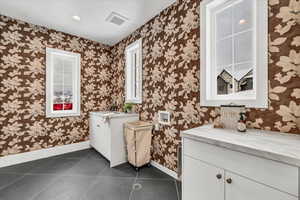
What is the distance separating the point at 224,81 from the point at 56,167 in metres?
3.04

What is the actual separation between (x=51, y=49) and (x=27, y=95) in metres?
1.07

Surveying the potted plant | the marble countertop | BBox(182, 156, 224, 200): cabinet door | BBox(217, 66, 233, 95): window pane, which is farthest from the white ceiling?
BBox(182, 156, 224, 200): cabinet door

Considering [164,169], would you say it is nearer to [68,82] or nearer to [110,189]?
[110,189]

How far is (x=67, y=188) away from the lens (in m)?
1.77

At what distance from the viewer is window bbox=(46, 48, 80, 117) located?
9.27 ft

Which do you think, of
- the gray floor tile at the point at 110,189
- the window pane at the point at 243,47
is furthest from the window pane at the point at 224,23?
the gray floor tile at the point at 110,189

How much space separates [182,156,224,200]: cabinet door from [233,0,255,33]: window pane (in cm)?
151

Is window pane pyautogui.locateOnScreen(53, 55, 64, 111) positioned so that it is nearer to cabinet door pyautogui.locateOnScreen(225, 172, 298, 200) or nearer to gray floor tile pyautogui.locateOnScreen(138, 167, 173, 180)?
gray floor tile pyautogui.locateOnScreen(138, 167, 173, 180)

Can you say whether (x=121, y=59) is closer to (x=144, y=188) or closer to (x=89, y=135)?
(x=89, y=135)

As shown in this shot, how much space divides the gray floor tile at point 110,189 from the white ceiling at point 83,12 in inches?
107

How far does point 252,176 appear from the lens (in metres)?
0.82

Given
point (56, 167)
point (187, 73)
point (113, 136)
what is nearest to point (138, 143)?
point (113, 136)

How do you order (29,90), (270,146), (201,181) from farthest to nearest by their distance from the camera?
(29,90) < (201,181) < (270,146)

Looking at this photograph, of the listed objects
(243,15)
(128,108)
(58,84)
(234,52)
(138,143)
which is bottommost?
(138,143)
